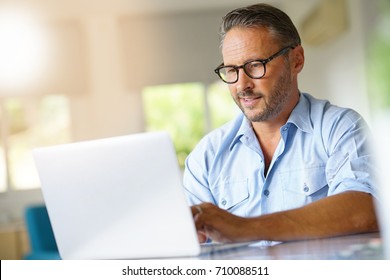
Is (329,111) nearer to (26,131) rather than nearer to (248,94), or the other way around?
(248,94)

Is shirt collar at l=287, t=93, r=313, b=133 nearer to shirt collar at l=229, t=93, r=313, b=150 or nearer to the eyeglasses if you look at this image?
shirt collar at l=229, t=93, r=313, b=150

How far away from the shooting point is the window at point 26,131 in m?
3.54

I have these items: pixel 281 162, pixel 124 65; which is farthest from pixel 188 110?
pixel 281 162

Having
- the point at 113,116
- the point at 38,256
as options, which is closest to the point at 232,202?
the point at 113,116

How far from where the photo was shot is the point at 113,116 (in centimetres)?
326

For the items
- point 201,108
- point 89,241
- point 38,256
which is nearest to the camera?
point 89,241

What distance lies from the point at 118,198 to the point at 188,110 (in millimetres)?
1397

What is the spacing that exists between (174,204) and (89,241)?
0.27 m

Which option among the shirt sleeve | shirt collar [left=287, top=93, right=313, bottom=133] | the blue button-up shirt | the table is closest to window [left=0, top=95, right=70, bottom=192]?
the blue button-up shirt

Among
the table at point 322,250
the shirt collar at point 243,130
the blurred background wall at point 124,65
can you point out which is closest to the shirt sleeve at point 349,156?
the table at point 322,250

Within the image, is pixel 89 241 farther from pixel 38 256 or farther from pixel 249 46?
pixel 38 256

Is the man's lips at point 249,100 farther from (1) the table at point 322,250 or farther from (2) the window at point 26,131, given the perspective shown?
(2) the window at point 26,131
